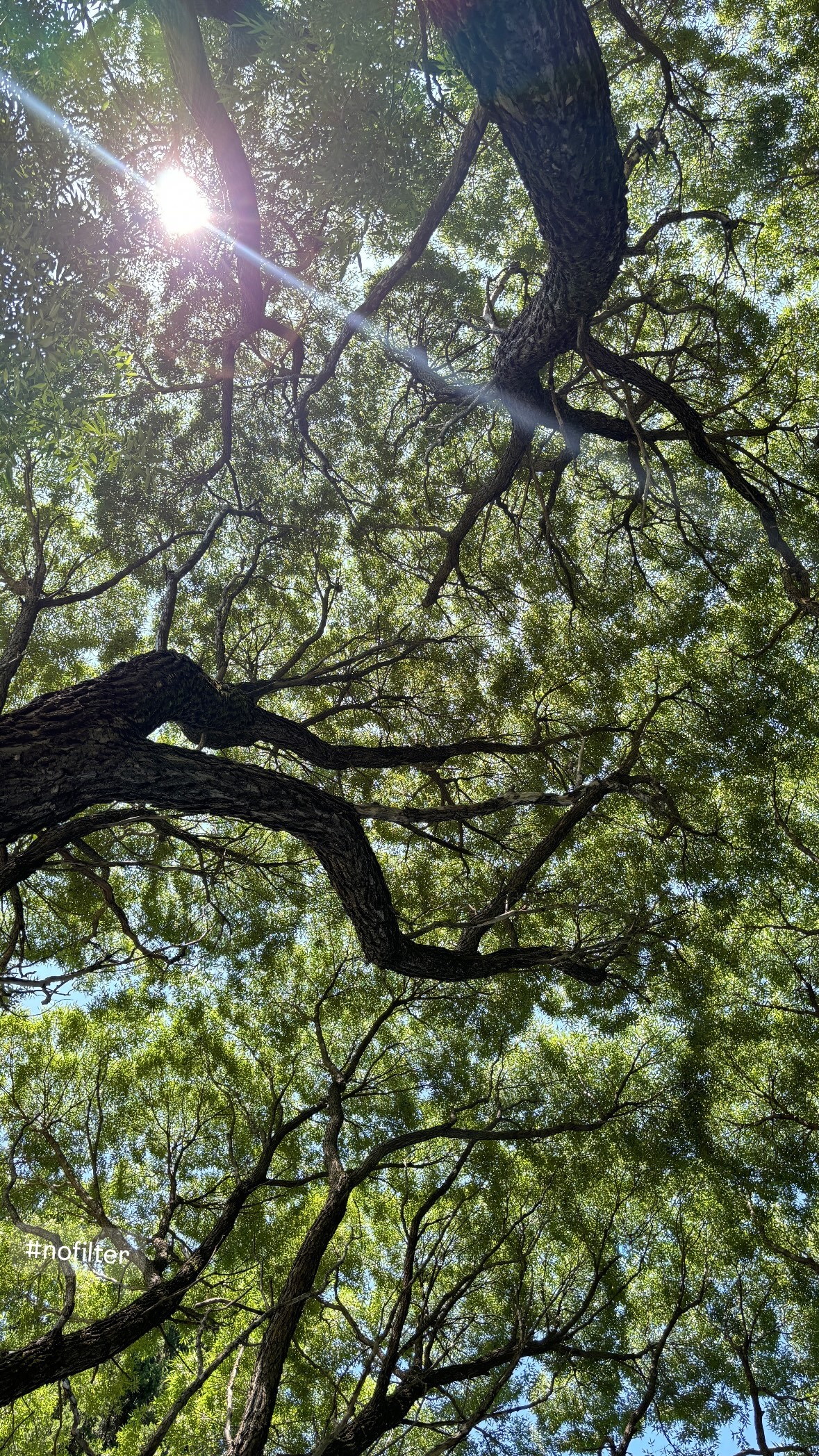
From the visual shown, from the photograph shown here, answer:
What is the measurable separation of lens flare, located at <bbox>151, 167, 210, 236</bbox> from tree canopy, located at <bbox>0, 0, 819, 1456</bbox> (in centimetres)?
4

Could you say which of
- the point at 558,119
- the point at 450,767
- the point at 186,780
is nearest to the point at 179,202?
the point at 558,119

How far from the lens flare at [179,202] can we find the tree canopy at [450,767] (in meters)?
0.04

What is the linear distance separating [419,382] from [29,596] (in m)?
4.21

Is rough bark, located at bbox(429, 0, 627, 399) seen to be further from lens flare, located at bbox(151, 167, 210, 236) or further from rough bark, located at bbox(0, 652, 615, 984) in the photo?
rough bark, located at bbox(0, 652, 615, 984)

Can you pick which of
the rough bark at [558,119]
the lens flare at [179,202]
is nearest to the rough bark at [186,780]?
the rough bark at [558,119]

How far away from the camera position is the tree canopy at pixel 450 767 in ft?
18.6

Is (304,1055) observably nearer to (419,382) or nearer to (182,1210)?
(182,1210)

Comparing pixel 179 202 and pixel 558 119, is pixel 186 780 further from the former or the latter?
pixel 179 202

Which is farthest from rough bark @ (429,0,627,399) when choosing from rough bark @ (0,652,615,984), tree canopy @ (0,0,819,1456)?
rough bark @ (0,652,615,984)

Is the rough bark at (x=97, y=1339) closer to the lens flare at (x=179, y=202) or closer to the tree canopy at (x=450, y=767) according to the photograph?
the tree canopy at (x=450, y=767)

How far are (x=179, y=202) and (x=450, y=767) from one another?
19.5ft

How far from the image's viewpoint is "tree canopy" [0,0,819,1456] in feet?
18.6

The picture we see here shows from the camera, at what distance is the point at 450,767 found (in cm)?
903

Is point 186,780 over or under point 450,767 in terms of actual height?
under
